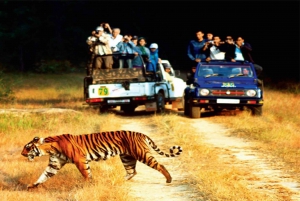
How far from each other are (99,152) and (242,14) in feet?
101

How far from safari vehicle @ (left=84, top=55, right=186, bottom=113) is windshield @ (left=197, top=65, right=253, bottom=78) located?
1439 mm

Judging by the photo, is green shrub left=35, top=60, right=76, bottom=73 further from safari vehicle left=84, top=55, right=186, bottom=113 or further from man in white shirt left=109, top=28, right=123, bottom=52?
safari vehicle left=84, top=55, right=186, bottom=113

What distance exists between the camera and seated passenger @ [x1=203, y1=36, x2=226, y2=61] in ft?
67.9

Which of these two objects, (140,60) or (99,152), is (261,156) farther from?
(140,60)

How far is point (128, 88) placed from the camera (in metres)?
20.1

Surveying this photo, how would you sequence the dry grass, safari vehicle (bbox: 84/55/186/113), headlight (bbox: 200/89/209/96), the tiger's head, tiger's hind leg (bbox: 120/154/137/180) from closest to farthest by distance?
the tiger's head < tiger's hind leg (bbox: 120/154/137/180) < the dry grass < headlight (bbox: 200/89/209/96) < safari vehicle (bbox: 84/55/186/113)

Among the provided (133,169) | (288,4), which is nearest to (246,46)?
(133,169)

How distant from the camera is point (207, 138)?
14.9m

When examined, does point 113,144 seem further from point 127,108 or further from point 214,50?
point 127,108

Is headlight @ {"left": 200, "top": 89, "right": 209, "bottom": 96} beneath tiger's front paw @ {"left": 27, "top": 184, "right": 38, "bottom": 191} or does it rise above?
above

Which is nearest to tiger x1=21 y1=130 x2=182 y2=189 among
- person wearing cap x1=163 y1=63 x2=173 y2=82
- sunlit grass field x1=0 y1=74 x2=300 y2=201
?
sunlit grass field x1=0 y1=74 x2=300 y2=201

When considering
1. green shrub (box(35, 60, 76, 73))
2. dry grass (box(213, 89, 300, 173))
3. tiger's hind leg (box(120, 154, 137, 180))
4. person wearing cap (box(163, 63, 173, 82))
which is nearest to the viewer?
tiger's hind leg (box(120, 154, 137, 180))

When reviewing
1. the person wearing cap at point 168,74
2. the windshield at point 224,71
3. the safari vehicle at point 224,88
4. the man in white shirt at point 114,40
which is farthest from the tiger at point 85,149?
the man in white shirt at point 114,40

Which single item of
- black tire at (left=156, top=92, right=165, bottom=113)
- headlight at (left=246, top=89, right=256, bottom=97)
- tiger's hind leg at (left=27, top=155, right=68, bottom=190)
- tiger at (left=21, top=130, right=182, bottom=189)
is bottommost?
tiger's hind leg at (left=27, top=155, right=68, bottom=190)
